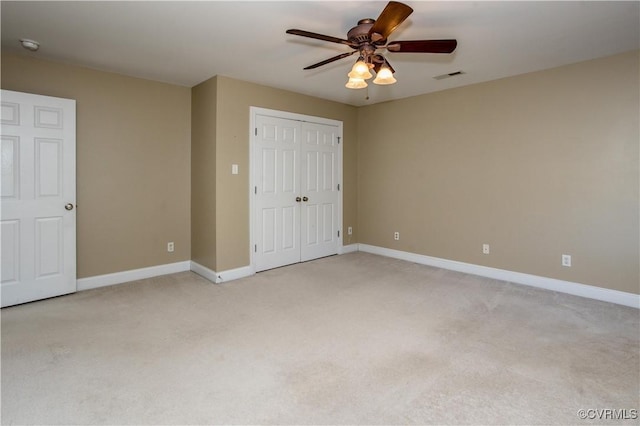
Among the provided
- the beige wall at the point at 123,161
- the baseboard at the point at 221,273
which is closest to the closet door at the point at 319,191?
the baseboard at the point at 221,273

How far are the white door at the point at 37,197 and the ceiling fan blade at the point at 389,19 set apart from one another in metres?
3.22

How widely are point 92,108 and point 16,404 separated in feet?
10.1

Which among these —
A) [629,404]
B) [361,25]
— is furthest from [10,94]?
[629,404]

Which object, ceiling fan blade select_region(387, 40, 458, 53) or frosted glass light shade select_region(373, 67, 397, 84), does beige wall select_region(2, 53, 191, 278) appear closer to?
frosted glass light shade select_region(373, 67, 397, 84)

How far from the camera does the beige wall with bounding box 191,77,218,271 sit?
4148 millimetres

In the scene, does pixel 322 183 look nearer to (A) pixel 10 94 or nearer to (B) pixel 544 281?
(B) pixel 544 281

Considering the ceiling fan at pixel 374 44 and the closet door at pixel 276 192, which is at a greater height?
the ceiling fan at pixel 374 44

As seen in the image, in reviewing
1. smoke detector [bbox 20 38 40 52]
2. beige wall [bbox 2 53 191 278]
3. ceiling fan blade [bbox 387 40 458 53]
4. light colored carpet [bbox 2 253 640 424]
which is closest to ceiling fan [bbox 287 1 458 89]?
ceiling fan blade [bbox 387 40 458 53]

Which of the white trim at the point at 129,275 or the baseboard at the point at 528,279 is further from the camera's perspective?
the white trim at the point at 129,275

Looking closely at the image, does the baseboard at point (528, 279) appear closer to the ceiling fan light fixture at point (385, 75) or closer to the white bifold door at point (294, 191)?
the white bifold door at point (294, 191)

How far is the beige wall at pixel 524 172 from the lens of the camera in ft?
11.1

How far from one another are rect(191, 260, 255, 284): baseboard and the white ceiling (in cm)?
236

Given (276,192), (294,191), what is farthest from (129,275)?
(294,191)

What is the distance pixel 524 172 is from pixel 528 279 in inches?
49.7
